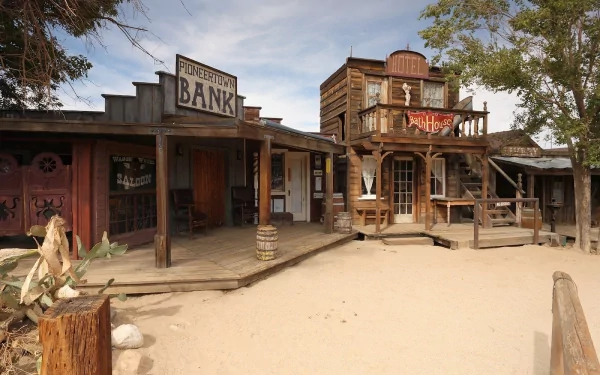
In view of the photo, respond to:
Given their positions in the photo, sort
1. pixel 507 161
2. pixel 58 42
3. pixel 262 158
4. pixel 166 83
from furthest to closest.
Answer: pixel 507 161
pixel 166 83
pixel 262 158
pixel 58 42

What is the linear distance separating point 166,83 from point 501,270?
7.72 meters

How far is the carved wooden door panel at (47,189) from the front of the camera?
518cm

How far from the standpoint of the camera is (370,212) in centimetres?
1034

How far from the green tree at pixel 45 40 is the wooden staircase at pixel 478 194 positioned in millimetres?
9837

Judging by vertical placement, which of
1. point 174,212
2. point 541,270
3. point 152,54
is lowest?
point 541,270

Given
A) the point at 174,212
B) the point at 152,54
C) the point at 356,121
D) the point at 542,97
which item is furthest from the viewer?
the point at 356,121

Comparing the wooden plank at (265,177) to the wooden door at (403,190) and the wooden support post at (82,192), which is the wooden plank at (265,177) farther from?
the wooden door at (403,190)

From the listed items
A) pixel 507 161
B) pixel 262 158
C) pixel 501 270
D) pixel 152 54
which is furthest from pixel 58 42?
pixel 507 161

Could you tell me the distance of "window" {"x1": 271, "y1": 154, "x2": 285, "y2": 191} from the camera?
1023 centimetres

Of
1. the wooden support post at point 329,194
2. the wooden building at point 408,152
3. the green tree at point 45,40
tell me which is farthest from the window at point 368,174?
the green tree at point 45,40

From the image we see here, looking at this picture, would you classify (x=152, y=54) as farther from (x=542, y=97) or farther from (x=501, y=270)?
(x=542, y=97)

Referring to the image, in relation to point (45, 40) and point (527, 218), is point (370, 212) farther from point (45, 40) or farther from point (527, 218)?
point (45, 40)

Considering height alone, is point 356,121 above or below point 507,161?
above

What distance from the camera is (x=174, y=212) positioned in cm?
765
